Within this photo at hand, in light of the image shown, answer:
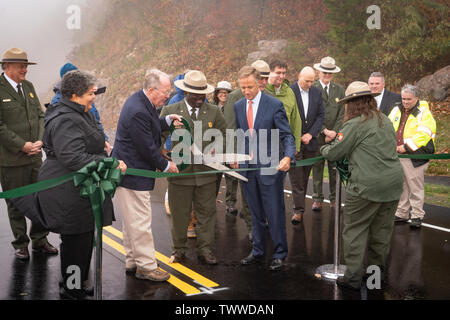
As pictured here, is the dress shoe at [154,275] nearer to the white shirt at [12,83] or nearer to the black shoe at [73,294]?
the black shoe at [73,294]

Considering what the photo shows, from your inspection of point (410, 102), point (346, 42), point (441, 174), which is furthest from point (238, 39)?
point (410, 102)

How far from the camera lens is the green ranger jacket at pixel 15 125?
704 centimetres

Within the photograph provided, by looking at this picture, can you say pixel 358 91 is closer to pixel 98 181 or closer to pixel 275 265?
pixel 275 265

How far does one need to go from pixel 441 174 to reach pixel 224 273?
341 inches

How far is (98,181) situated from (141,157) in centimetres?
101

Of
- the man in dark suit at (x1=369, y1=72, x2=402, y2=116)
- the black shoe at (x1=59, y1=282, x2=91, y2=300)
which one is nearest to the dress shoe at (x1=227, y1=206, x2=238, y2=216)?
the man in dark suit at (x1=369, y1=72, x2=402, y2=116)

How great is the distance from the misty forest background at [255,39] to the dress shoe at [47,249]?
974 cm

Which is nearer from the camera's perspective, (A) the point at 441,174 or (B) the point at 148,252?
(B) the point at 148,252

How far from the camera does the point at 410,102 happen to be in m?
8.62

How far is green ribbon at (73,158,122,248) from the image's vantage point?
5230mm

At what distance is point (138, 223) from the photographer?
20.4ft

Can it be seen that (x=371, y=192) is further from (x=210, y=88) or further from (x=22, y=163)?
(x=22, y=163)

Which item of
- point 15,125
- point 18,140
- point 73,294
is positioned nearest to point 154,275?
point 73,294

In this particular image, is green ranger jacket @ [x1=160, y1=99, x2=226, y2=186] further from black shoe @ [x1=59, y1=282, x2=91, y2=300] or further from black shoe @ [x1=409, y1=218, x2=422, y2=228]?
black shoe @ [x1=409, y1=218, x2=422, y2=228]
